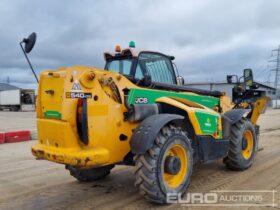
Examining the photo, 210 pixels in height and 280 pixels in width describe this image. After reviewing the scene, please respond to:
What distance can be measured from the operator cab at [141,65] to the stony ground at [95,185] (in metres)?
1.87

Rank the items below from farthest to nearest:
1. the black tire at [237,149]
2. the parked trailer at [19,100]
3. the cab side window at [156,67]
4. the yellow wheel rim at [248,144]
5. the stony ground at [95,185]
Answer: the parked trailer at [19,100] < the yellow wheel rim at [248,144] < the black tire at [237,149] < the cab side window at [156,67] < the stony ground at [95,185]

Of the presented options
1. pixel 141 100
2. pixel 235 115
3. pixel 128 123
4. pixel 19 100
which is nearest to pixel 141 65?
pixel 141 100

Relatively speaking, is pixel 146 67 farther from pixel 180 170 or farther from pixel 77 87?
pixel 180 170

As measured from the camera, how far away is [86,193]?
18.7 feet

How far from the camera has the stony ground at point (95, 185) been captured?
5.20m

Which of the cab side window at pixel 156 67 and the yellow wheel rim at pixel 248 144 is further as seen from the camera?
the yellow wheel rim at pixel 248 144

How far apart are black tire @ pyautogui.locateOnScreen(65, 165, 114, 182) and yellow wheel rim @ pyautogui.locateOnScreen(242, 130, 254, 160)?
2.88 metres

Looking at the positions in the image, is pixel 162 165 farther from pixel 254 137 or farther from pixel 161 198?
pixel 254 137

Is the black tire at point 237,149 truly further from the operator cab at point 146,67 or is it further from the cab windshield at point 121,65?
the cab windshield at point 121,65

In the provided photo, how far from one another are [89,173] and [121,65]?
1981mm

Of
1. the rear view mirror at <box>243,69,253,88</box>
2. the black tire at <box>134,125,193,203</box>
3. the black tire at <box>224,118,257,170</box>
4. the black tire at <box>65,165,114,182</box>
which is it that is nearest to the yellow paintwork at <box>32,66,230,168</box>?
the black tire at <box>134,125,193,203</box>

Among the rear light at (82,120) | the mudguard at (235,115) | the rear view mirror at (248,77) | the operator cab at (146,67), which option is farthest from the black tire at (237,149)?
the rear light at (82,120)

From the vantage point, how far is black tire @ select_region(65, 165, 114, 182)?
620 cm

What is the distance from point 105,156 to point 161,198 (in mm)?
969
